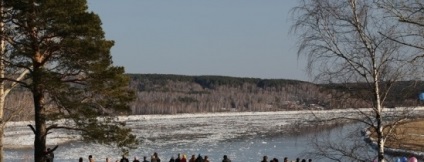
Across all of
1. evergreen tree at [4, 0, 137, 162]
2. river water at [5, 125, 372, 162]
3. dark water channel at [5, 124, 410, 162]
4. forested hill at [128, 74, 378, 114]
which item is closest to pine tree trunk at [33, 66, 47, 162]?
evergreen tree at [4, 0, 137, 162]

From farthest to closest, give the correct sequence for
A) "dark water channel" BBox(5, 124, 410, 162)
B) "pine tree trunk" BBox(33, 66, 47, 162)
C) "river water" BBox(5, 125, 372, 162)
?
"river water" BBox(5, 125, 372, 162) < "dark water channel" BBox(5, 124, 410, 162) < "pine tree trunk" BBox(33, 66, 47, 162)

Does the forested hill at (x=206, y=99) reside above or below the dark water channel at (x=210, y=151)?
above

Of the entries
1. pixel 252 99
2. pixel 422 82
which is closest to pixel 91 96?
pixel 422 82

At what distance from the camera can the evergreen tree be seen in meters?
14.2

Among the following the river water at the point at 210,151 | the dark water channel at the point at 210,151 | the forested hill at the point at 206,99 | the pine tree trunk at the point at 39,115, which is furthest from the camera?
the forested hill at the point at 206,99

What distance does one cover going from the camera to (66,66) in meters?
14.7

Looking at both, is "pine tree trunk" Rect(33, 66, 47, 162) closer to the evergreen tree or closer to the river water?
the evergreen tree

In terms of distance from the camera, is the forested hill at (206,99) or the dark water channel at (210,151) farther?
the forested hill at (206,99)

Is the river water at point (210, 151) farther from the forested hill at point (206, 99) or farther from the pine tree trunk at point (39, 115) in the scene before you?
the forested hill at point (206, 99)

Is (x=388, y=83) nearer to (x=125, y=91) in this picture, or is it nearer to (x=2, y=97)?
(x=125, y=91)

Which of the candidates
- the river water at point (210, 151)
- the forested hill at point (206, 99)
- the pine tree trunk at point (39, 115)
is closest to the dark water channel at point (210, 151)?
the river water at point (210, 151)

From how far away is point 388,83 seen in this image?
11.4 m

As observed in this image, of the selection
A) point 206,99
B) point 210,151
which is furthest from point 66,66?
point 206,99

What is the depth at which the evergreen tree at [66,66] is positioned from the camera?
14188mm
